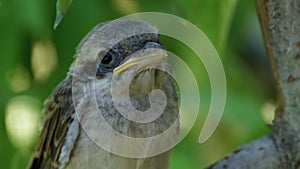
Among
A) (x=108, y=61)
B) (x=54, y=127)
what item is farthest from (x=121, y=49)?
(x=54, y=127)

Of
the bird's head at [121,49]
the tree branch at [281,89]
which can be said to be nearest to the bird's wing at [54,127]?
the bird's head at [121,49]

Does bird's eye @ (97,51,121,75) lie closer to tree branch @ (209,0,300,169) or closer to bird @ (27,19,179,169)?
bird @ (27,19,179,169)

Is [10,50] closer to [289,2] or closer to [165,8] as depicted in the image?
[165,8]

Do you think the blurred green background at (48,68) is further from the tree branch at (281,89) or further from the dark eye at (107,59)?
the tree branch at (281,89)

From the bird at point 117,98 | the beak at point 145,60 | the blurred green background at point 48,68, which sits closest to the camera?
the beak at point 145,60

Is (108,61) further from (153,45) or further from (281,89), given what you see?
(281,89)

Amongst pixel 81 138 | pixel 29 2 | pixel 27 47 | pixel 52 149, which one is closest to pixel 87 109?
pixel 81 138

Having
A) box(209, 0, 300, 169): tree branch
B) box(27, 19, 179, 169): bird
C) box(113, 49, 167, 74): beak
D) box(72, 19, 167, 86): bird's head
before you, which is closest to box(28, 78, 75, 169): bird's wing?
box(27, 19, 179, 169): bird
